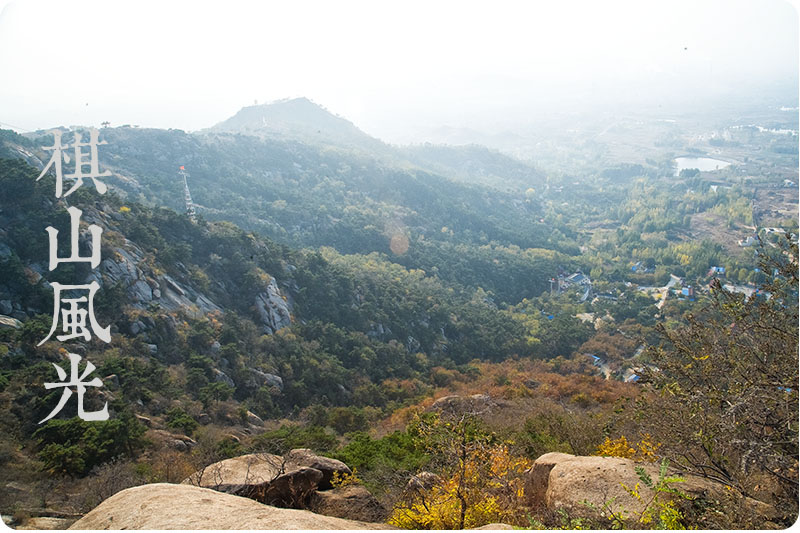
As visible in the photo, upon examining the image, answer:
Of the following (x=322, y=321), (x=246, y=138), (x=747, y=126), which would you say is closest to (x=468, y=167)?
(x=246, y=138)

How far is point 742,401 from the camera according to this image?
3838 mm

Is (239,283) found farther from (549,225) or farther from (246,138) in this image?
(549,225)

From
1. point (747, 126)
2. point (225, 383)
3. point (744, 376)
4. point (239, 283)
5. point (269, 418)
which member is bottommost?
point (269, 418)

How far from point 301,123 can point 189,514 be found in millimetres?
95507

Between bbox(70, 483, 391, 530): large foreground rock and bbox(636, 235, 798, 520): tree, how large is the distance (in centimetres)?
349

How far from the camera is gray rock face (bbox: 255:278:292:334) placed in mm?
21352

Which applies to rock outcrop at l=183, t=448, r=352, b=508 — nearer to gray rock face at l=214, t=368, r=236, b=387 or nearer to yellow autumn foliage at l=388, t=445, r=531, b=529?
yellow autumn foliage at l=388, t=445, r=531, b=529

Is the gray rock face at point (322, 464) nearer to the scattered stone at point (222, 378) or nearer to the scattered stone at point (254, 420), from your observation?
the scattered stone at point (254, 420)

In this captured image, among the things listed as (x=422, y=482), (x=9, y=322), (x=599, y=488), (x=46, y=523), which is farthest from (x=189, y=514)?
(x=9, y=322)

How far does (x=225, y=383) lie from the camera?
576 inches

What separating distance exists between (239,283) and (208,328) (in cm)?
572

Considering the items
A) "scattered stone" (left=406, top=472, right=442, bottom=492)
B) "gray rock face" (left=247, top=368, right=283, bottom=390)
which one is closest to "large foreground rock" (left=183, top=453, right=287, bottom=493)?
"scattered stone" (left=406, top=472, right=442, bottom=492)

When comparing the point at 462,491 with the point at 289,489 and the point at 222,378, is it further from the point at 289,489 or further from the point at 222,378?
the point at 222,378

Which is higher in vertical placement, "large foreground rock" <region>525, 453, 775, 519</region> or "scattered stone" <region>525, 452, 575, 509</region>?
"large foreground rock" <region>525, 453, 775, 519</region>
